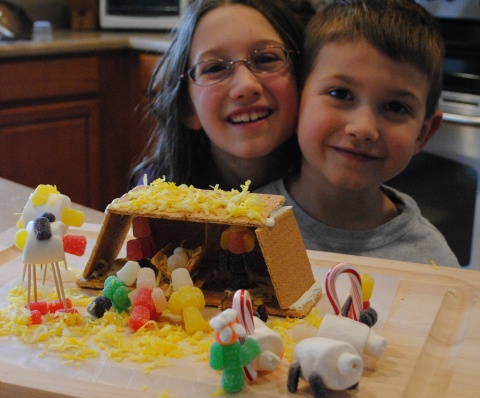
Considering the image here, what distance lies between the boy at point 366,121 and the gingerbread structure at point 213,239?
1.32 ft

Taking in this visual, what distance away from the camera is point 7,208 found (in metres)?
1.38

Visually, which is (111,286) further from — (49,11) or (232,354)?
(49,11)

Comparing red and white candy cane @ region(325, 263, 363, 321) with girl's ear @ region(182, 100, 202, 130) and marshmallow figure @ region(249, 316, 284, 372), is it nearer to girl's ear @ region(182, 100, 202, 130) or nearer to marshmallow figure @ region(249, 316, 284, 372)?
marshmallow figure @ region(249, 316, 284, 372)

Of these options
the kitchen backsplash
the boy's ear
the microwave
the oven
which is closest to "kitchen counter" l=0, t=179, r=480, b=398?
the boy's ear

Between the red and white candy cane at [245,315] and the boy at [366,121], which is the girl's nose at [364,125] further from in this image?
the red and white candy cane at [245,315]

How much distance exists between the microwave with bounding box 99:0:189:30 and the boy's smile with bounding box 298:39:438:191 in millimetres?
1598

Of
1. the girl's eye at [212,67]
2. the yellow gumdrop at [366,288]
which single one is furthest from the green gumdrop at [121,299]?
the girl's eye at [212,67]

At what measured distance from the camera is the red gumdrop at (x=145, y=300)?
918mm

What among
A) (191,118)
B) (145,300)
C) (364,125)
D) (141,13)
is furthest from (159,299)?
(141,13)

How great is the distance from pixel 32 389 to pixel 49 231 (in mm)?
228

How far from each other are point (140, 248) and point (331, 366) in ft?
1.44

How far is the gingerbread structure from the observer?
941 millimetres

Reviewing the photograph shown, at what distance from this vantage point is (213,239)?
1.11 meters

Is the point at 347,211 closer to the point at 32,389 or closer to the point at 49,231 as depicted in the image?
the point at 49,231
